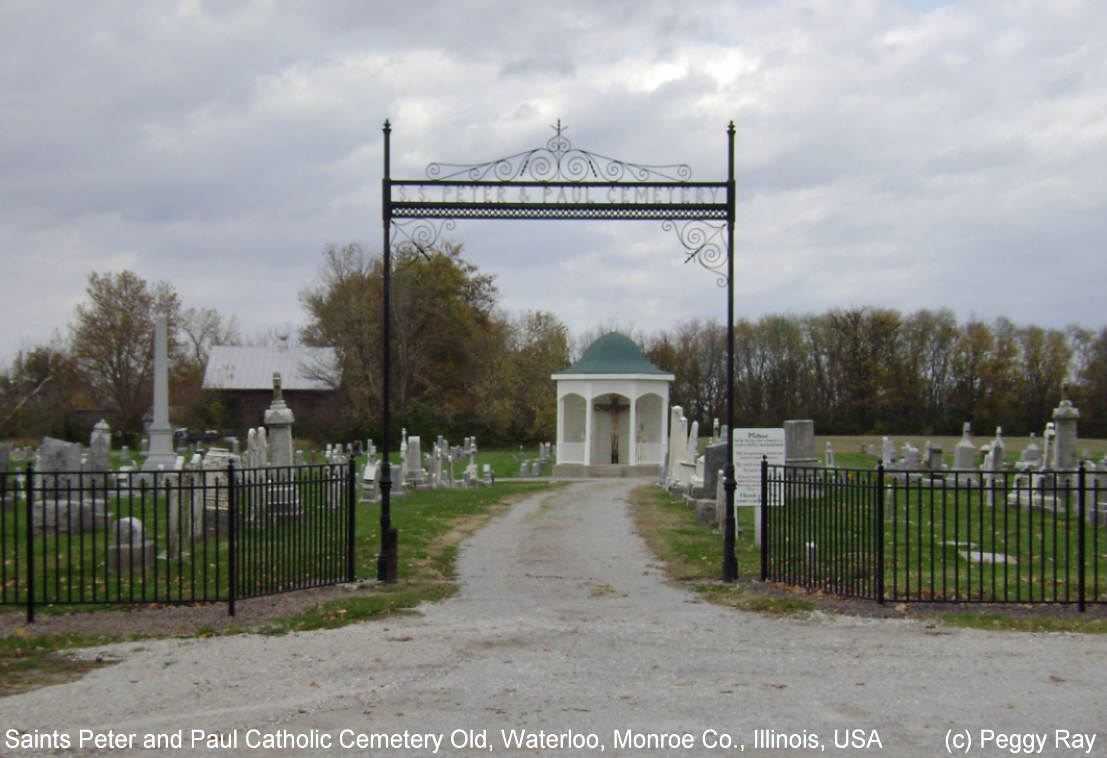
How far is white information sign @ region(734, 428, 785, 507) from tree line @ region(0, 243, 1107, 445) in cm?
3603

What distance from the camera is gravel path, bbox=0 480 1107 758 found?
5.72 meters

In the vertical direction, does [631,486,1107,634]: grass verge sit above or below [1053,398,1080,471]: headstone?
below

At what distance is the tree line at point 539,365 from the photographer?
5253 cm

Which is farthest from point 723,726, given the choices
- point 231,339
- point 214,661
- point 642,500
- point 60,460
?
point 231,339

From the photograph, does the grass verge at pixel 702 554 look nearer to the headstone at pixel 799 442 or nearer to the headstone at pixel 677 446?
the headstone at pixel 799 442

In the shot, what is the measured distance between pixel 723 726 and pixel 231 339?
217 feet

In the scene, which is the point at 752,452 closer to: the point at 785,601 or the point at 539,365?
the point at 785,601

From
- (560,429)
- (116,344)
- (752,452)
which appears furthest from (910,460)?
(116,344)

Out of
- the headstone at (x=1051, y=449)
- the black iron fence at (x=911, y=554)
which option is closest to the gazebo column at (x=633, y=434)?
the headstone at (x=1051, y=449)

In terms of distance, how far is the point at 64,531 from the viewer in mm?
15492

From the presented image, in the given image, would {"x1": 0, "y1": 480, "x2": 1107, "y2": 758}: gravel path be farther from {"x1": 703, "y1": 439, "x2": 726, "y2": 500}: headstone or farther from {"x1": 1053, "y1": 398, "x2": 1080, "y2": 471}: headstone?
{"x1": 1053, "y1": 398, "x2": 1080, "y2": 471}: headstone

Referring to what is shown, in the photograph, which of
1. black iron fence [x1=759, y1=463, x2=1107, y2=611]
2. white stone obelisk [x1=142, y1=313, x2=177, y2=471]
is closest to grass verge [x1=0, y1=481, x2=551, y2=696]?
black iron fence [x1=759, y1=463, x2=1107, y2=611]

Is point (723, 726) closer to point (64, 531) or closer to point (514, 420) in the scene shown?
point (64, 531)

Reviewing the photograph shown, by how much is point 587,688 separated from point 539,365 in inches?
1999
